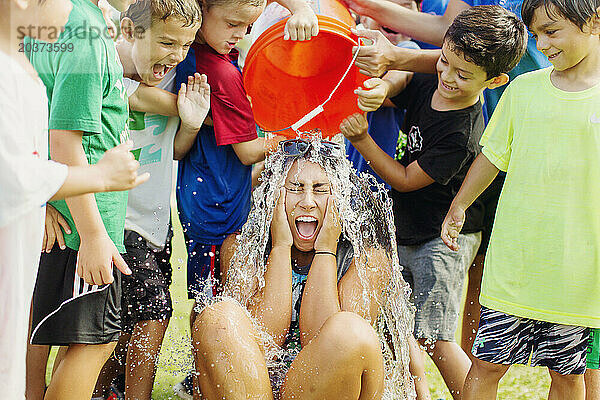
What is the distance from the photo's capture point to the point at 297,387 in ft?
6.49

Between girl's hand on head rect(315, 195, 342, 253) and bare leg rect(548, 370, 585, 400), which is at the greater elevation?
girl's hand on head rect(315, 195, 342, 253)

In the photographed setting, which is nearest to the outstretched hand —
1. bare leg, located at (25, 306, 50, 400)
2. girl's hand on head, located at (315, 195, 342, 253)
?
girl's hand on head, located at (315, 195, 342, 253)

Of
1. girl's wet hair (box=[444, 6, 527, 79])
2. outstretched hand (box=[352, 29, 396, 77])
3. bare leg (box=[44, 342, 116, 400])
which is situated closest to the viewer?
bare leg (box=[44, 342, 116, 400])

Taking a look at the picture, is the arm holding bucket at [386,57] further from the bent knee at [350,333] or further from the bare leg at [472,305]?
the bent knee at [350,333]

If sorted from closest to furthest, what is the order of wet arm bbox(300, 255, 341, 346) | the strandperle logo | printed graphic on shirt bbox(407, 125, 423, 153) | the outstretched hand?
the strandperle logo
wet arm bbox(300, 255, 341, 346)
the outstretched hand
printed graphic on shirt bbox(407, 125, 423, 153)

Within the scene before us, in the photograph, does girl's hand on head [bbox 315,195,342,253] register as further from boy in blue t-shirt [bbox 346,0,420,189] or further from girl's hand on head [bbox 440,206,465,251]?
boy in blue t-shirt [bbox 346,0,420,189]

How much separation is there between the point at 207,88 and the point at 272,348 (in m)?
0.96

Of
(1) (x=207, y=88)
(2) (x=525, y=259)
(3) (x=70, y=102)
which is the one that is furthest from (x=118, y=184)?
(2) (x=525, y=259)

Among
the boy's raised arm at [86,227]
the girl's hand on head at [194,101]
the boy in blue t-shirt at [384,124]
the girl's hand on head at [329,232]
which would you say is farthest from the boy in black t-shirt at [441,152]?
the boy's raised arm at [86,227]

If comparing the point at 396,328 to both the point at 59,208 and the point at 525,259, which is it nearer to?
the point at 525,259

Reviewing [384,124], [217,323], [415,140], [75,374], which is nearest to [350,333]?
[217,323]

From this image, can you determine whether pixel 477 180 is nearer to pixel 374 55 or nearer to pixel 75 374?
pixel 374 55

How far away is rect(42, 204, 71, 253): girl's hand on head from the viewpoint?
191cm

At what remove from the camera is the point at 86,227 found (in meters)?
1.81
